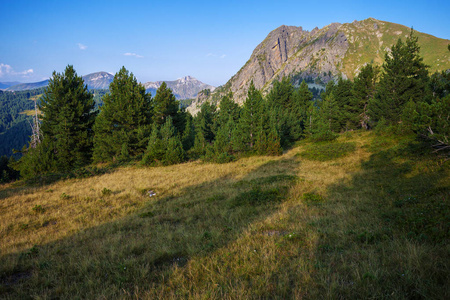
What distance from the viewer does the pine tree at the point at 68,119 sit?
2614 cm

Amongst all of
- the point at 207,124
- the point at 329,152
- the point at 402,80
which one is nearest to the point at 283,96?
the point at 207,124

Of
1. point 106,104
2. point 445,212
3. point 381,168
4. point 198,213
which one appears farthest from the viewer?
point 106,104

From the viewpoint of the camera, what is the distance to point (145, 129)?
90.6 ft

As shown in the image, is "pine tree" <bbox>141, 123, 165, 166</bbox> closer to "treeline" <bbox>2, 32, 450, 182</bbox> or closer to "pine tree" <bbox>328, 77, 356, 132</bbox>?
"treeline" <bbox>2, 32, 450, 182</bbox>

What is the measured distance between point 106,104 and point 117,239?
25.9 meters

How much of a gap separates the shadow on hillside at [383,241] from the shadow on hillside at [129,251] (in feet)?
8.46

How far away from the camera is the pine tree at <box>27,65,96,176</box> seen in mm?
26141

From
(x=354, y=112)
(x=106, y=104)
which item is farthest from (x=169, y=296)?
(x=354, y=112)

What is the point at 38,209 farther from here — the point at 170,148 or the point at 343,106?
the point at 343,106

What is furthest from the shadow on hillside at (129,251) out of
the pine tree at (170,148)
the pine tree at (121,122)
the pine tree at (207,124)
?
the pine tree at (207,124)

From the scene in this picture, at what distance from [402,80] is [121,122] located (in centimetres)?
3818

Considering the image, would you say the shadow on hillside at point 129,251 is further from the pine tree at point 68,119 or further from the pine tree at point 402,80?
the pine tree at point 402,80

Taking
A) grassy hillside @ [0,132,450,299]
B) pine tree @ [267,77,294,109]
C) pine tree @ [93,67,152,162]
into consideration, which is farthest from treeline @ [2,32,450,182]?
pine tree @ [267,77,294,109]

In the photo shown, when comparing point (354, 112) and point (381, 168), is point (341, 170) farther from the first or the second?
point (354, 112)
